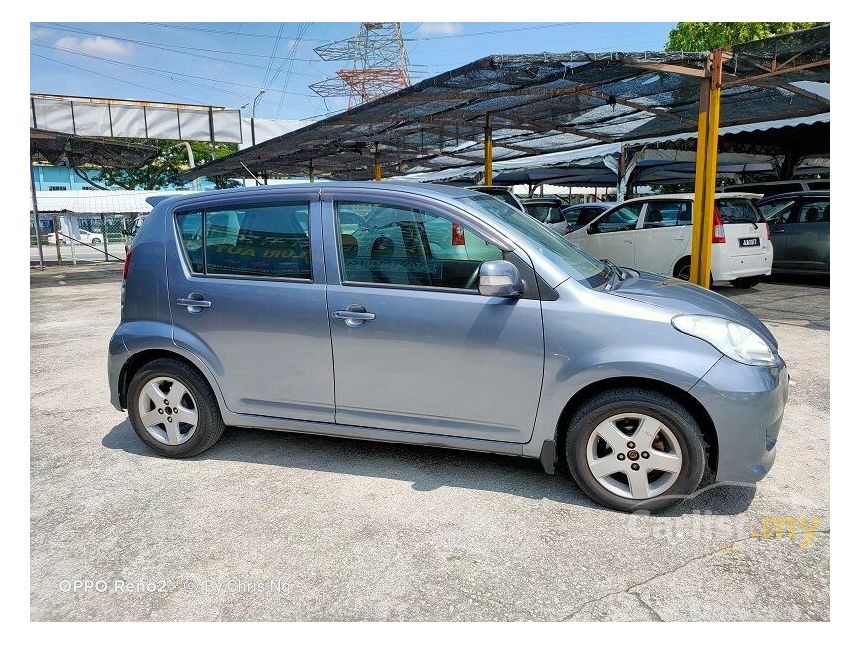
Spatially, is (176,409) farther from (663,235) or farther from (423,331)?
(663,235)

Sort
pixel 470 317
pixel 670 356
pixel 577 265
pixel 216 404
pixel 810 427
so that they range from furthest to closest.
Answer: pixel 810 427 → pixel 216 404 → pixel 577 265 → pixel 470 317 → pixel 670 356

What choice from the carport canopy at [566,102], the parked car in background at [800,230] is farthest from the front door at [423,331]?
the parked car in background at [800,230]

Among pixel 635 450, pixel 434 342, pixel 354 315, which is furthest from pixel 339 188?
pixel 635 450

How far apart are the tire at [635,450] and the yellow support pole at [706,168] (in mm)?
5440

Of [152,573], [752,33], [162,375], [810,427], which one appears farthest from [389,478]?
[752,33]

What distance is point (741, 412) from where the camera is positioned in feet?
9.57

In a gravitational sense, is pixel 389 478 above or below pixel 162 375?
below

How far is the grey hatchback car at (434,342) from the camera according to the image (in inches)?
119

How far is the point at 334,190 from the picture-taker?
360 cm

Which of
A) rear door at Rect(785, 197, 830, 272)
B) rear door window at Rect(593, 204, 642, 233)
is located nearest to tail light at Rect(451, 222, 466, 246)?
rear door window at Rect(593, 204, 642, 233)
